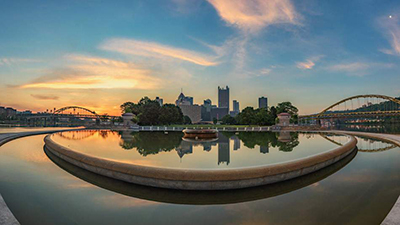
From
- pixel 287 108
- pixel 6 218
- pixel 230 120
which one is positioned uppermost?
pixel 287 108

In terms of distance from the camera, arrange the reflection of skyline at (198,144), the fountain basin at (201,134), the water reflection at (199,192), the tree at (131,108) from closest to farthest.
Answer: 1. the water reflection at (199,192)
2. the reflection of skyline at (198,144)
3. the fountain basin at (201,134)
4. the tree at (131,108)

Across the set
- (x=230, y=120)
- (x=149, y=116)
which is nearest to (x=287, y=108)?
(x=230, y=120)

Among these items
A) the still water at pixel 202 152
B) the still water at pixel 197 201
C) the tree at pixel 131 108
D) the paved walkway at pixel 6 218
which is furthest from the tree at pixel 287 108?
the paved walkway at pixel 6 218

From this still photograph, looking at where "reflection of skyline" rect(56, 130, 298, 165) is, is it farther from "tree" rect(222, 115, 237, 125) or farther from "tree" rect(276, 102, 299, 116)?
"tree" rect(222, 115, 237, 125)

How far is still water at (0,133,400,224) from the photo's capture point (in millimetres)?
5738

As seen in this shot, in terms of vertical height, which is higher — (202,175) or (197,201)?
(202,175)

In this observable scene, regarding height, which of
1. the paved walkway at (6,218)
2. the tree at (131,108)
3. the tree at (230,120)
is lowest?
the paved walkway at (6,218)

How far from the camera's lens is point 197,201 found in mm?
6863

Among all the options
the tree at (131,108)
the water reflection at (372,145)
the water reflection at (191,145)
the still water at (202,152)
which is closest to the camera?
the still water at (202,152)

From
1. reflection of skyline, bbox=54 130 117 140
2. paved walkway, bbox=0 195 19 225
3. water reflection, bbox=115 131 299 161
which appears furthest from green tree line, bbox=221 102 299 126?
paved walkway, bbox=0 195 19 225

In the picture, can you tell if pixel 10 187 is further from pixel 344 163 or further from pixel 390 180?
pixel 344 163

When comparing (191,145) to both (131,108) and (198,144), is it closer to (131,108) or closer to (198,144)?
(198,144)

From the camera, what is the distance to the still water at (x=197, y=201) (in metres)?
5.74

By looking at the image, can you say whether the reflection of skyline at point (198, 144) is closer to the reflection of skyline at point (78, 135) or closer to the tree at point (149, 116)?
the reflection of skyline at point (78, 135)
